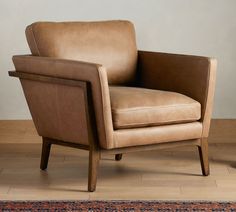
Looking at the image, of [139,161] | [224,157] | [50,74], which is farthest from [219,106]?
[50,74]

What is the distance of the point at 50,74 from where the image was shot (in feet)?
12.0

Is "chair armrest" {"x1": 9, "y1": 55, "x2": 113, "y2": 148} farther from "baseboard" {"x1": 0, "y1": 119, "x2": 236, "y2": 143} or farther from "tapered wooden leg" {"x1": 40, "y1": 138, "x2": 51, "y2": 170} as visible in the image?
"baseboard" {"x1": 0, "y1": 119, "x2": 236, "y2": 143}

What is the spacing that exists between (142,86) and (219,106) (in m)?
0.75

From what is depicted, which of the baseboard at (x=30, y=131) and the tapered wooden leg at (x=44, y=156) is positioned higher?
the tapered wooden leg at (x=44, y=156)

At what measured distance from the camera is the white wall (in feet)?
15.0

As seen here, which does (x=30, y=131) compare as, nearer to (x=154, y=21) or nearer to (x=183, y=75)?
(x=154, y=21)

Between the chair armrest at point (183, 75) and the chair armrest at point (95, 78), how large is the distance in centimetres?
59

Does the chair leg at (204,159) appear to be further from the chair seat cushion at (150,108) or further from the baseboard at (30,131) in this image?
the baseboard at (30,131)

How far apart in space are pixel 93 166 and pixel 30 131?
1227 millimetres

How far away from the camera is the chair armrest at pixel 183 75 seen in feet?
12.4

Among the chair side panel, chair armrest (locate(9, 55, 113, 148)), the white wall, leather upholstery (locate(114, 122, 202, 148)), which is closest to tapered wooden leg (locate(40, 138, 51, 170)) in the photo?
the chair side panel

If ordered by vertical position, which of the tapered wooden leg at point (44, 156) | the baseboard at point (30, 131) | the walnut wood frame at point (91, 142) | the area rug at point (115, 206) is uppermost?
the walnut wood frame at point (91, 142)

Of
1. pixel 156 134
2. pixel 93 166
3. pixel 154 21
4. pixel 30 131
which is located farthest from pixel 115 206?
pixel 154 21

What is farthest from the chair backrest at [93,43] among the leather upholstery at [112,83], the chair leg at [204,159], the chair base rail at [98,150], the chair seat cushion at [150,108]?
the chair leg at [204,159]
